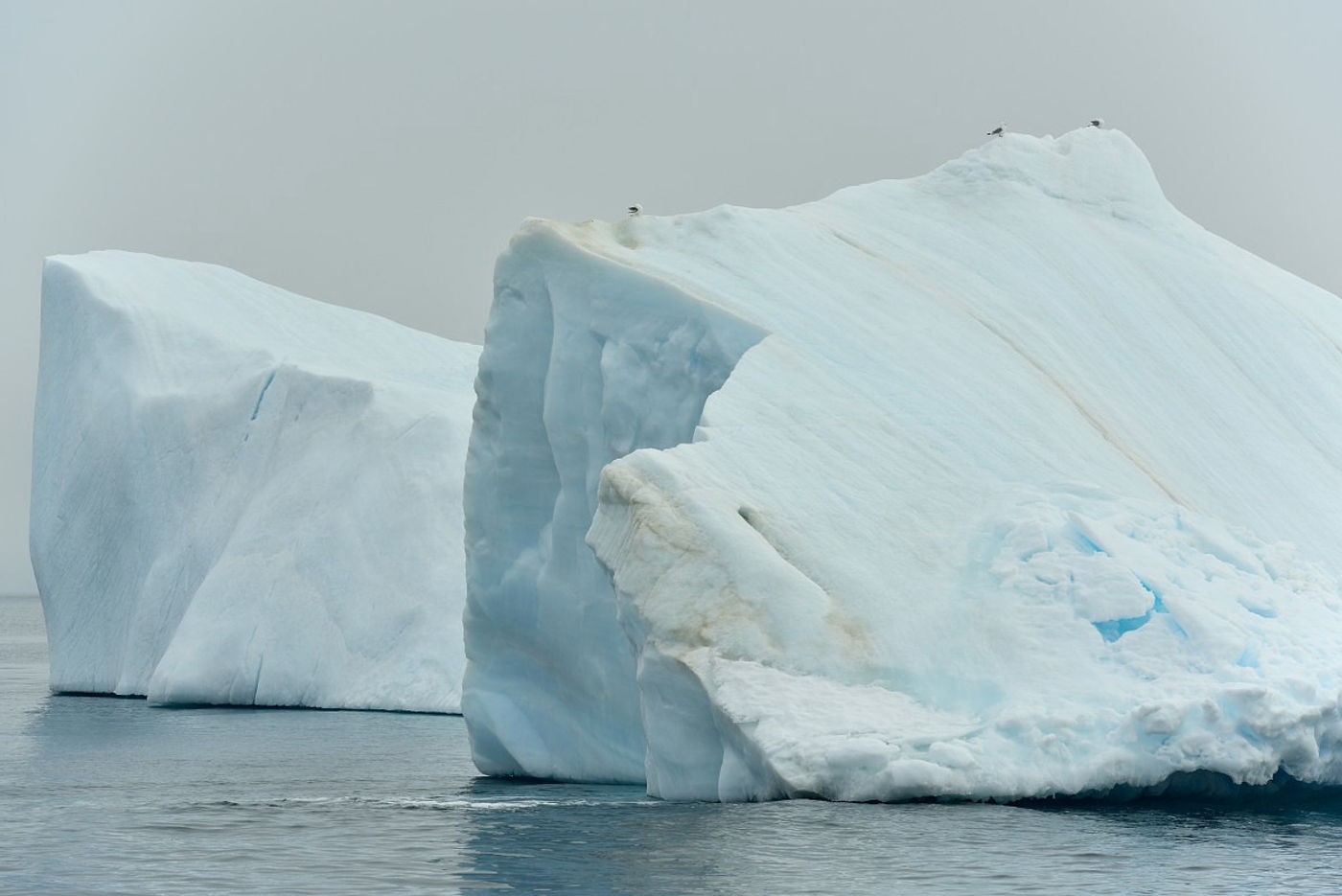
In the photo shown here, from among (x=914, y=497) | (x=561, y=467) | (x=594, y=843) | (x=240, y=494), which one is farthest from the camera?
(x=240, y=494)

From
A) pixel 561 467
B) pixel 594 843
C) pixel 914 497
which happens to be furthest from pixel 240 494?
pixel 594 843

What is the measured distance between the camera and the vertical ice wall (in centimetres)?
1449

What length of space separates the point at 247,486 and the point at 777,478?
1603 cm

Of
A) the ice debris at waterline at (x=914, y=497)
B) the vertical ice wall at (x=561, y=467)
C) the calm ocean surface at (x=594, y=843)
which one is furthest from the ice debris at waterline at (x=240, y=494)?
the calm ocean surface at (x=594, y=843)

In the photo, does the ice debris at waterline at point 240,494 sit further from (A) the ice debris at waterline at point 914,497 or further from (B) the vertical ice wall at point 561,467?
(A) the ice debris at waterline at point 914,497

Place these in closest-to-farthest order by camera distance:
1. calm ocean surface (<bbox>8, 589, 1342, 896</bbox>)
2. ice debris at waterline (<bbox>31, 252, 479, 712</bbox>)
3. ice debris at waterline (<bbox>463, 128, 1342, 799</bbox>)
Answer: calm ocean surface (<bbox>8, 589, 1342, 896</bbox>), ice debris at waterline (<bbox>463, 128, 1342, 799</bbox>), ice debris at waterline (<bbox>31, 252, 479, 712</bbox>)

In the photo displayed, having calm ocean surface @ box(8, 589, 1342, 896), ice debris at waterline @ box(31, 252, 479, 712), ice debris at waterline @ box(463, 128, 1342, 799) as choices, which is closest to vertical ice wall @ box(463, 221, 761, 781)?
ice debris at waterline @ box(463, 128, 1342, 799)

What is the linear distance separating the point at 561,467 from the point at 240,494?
13.2m

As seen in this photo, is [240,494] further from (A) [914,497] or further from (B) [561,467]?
(A) [914,497]

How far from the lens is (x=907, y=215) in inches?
648

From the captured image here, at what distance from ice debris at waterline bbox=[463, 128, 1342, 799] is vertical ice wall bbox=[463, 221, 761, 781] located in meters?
0.03

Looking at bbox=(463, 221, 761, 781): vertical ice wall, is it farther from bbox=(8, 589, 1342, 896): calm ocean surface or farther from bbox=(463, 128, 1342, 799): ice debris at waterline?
bbox=(8, 589, 1342, 896): calm ocean surface

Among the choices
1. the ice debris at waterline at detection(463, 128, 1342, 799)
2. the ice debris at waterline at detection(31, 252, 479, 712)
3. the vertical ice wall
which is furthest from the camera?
the ice debris at waterline at detection(31, 252, 479, 712)

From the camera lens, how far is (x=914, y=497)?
41.5 ft
